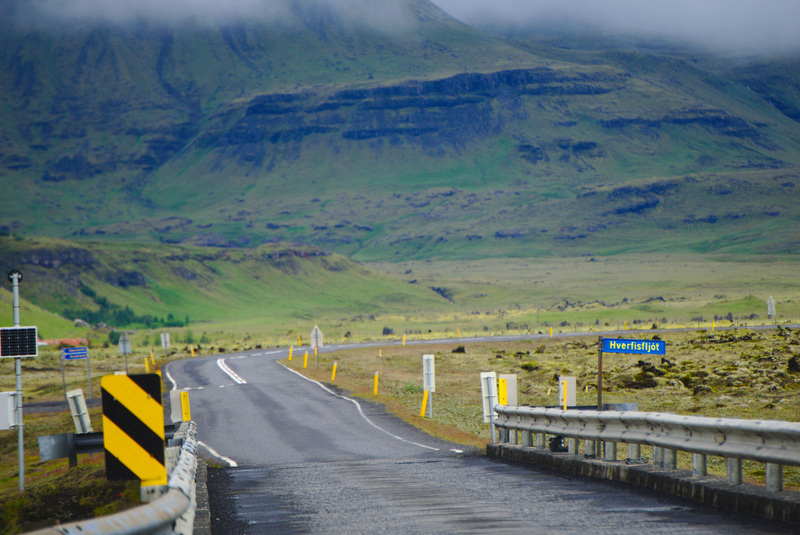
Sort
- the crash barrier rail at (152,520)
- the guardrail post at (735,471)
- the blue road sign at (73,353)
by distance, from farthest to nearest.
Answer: the blue road sign at (73,353)
the guardrail post at (735,471)
the crash barrier rail at (152,520)

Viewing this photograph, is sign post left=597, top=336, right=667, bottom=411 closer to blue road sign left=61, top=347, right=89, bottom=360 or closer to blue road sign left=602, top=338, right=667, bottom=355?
blue road sign left=602, top=338, right=667, bottom=355

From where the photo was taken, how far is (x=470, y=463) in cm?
1455

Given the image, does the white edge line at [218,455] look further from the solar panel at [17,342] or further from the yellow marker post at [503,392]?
the yellow marker post at [503,392]

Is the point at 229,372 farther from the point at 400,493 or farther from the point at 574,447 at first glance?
the point at 400,493

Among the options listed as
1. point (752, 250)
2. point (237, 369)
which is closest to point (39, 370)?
point (237, 369)

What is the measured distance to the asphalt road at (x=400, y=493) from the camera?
8.79 m

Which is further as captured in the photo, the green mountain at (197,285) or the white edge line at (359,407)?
the green mountain at (197,285)

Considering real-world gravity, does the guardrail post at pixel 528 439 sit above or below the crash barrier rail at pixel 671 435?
below

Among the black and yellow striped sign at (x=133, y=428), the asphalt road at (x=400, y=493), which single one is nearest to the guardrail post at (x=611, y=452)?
A: the asphalt road at (x=400, y=493)

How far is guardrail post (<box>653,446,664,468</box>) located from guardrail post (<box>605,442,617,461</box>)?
0.95 m

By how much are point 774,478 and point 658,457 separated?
245cm

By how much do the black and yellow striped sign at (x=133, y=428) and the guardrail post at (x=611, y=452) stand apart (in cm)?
705

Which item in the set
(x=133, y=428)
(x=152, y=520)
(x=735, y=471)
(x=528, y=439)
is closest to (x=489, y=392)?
(x=528, y=439)

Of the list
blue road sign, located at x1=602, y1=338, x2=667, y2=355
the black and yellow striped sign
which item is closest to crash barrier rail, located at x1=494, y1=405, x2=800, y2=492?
blue road sign, located at x1=602, y1=338, x2=667, y2=355
